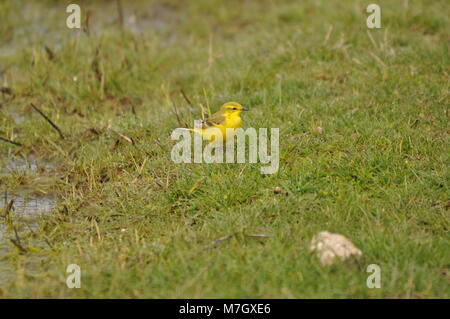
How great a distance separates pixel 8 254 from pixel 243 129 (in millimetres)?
2437

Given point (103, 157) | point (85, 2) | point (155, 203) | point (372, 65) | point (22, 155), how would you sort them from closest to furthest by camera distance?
1. point (155, 203)
2. point (103, 157)
3. point (22, 155)
4. point (372, 65)
5. point (85, 2)

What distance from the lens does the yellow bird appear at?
5.43 m

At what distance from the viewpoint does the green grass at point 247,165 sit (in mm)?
3877

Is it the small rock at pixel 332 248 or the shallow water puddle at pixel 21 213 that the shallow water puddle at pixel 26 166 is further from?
the small rock at pixel 332 248

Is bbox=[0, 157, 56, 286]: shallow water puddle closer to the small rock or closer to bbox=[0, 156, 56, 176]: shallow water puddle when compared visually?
bbox=[0, 156, 56, 176]: shallow water puddle

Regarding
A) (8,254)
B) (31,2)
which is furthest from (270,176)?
(31,2)

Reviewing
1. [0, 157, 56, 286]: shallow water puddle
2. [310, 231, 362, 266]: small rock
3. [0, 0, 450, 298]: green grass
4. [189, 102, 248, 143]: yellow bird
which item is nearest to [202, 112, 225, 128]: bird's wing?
[189, 102, 248, 143]: yellow bird

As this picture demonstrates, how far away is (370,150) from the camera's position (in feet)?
16.9

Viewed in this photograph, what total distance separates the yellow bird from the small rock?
180 cm

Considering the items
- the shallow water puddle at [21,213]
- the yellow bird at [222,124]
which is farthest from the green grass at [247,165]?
the yellow bird at [222,124]

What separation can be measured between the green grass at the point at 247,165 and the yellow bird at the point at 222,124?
37 centimetres

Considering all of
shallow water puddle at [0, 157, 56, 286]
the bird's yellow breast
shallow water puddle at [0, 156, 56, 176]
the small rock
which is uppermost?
the bird's yellow breast
